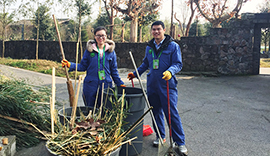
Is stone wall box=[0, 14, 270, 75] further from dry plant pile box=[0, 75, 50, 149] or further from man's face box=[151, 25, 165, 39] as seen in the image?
dry plant pile box=[0, 75, 50, 149]

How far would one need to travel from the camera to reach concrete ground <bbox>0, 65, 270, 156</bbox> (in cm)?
Result: 353

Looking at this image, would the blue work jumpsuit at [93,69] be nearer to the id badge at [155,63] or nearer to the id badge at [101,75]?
the id badge at [101,75]

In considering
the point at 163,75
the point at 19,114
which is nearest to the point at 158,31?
the point at 163,75

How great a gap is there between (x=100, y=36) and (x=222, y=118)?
9.89 ft

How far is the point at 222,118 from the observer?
16.7 feet

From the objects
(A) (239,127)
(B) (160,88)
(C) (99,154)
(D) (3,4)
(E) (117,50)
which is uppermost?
(D) (3,4)

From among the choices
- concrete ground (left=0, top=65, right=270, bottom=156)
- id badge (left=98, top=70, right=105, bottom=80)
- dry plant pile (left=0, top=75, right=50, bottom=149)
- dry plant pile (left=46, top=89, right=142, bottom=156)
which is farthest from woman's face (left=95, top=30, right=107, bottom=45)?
dry plant pile (left=46, top=89, right=142, bottom=156)

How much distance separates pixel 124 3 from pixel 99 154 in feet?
44.4

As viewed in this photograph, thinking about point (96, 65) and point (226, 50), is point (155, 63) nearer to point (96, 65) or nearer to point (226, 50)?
point (96, 65)

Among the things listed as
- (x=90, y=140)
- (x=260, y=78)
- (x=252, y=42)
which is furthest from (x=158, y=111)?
(x=252, y=42)

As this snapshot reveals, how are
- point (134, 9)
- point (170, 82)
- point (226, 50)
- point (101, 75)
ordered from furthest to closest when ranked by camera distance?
1. point (134, 9)
2. point (226, 50)
3. point (101, 75)
4. point (170, 82)

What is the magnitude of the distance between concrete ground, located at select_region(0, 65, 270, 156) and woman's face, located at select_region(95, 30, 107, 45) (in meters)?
1.38

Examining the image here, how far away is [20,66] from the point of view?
12.9m

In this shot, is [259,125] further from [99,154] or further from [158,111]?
[99,154]
